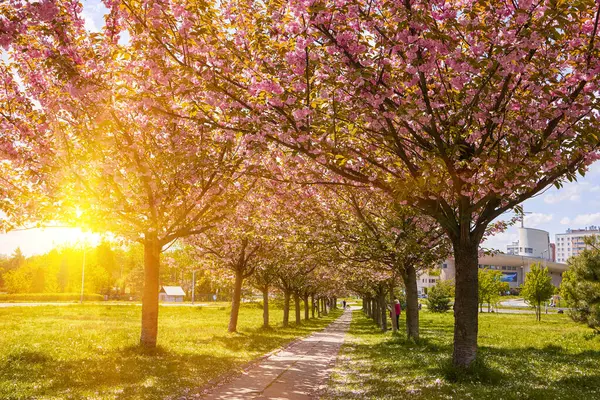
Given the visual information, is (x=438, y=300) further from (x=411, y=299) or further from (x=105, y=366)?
(x=105, y=366)

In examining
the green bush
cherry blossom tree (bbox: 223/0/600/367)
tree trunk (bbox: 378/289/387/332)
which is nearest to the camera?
cherry blossom tree (bbox: 223/0/600/367)

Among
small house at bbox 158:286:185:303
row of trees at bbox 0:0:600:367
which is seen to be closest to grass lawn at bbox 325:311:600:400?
row of trees at bbox 0:0:600:367

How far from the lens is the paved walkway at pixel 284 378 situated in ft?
35.8

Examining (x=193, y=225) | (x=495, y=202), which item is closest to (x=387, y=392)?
(x=495, y=202)

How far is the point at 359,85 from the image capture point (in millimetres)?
8266

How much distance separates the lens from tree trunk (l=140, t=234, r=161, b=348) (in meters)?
16.6

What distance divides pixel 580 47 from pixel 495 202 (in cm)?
369

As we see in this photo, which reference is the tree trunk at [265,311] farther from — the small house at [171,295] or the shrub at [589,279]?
the small house at [171,295]

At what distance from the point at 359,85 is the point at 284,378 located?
8.67m

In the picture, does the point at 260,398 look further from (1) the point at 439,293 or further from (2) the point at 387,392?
(1) the point at 439,293

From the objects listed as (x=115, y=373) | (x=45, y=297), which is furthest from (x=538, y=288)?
(x=45, y=297)

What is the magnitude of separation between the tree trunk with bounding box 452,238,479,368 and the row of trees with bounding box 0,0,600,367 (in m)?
0.03

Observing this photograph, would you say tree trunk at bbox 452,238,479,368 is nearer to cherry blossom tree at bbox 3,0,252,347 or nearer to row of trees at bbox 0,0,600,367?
row of trees at bbox 0,0,600,367

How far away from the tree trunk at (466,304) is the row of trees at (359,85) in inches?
1.3
